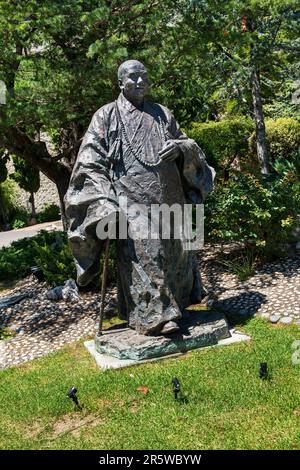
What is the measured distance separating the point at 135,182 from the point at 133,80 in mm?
942

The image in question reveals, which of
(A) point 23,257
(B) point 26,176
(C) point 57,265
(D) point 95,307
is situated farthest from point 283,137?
(B) point 26,176

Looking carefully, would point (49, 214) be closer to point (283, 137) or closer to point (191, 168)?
point (283, 137)

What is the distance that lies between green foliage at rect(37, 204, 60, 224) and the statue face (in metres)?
16.6

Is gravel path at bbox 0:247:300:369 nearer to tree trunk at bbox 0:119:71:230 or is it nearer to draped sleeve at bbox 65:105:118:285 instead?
draped sleeve at bbox 65:105:118:285

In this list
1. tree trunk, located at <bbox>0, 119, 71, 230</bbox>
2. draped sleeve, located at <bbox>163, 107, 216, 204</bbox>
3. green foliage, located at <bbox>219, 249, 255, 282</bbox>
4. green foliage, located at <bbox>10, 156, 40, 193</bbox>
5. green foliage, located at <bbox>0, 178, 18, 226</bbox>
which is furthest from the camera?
green foliage, located at <bbox>0, 178, 18, 226</bbox>

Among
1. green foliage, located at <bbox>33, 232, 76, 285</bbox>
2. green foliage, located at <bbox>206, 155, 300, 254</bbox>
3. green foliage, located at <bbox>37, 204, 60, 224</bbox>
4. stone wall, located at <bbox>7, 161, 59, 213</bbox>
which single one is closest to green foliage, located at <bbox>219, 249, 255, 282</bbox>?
green foliage, located at <bbox>206, 155, 300, 254</bbox>

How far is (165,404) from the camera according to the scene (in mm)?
4137

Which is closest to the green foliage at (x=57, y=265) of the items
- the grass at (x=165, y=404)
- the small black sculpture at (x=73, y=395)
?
the grass at (x=165, y=404)

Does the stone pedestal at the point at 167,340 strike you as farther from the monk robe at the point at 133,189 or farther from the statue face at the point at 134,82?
the statue face at the point at 134,82

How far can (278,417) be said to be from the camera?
375 centimetres

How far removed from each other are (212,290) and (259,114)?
4.51 meters

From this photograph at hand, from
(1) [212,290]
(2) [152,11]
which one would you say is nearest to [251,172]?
(1) [212,290]

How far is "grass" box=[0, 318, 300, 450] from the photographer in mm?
3645

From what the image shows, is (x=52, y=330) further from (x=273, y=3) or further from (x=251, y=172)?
(x=273, y=3)
